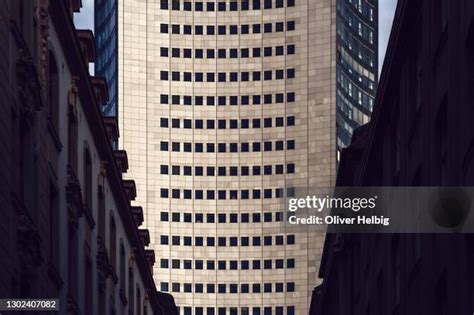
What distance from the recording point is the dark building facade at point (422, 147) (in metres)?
35.2

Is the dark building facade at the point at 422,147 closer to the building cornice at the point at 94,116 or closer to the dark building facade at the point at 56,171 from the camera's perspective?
→ the building cornice at the point at 94,116

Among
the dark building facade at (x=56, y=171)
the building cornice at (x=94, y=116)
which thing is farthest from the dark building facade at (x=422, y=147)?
the dark building facade at (x=56, y=171)

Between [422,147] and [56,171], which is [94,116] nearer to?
[56,171]

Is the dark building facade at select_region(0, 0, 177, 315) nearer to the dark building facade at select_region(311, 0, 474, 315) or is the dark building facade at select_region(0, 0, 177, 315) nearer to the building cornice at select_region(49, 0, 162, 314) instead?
the building cornice at select_region(49, 0, 162, 314)

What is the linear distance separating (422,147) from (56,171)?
1272cm

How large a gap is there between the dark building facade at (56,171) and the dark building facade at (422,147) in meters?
10.2

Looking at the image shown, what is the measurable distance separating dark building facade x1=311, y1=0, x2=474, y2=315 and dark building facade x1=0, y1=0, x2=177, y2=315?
33.6 feet

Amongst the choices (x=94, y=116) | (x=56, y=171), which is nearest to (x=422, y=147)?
(x=56, y=171)

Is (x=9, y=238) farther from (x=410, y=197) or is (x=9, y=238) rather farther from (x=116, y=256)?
(x=116, y=256)

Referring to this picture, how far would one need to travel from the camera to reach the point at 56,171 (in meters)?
50.0

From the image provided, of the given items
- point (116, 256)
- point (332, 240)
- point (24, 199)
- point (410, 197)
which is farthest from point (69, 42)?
point (332, 240)

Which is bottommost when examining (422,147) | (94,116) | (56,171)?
(422,147)

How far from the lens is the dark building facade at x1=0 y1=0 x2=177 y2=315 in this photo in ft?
132

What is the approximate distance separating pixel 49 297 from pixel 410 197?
11024mm
